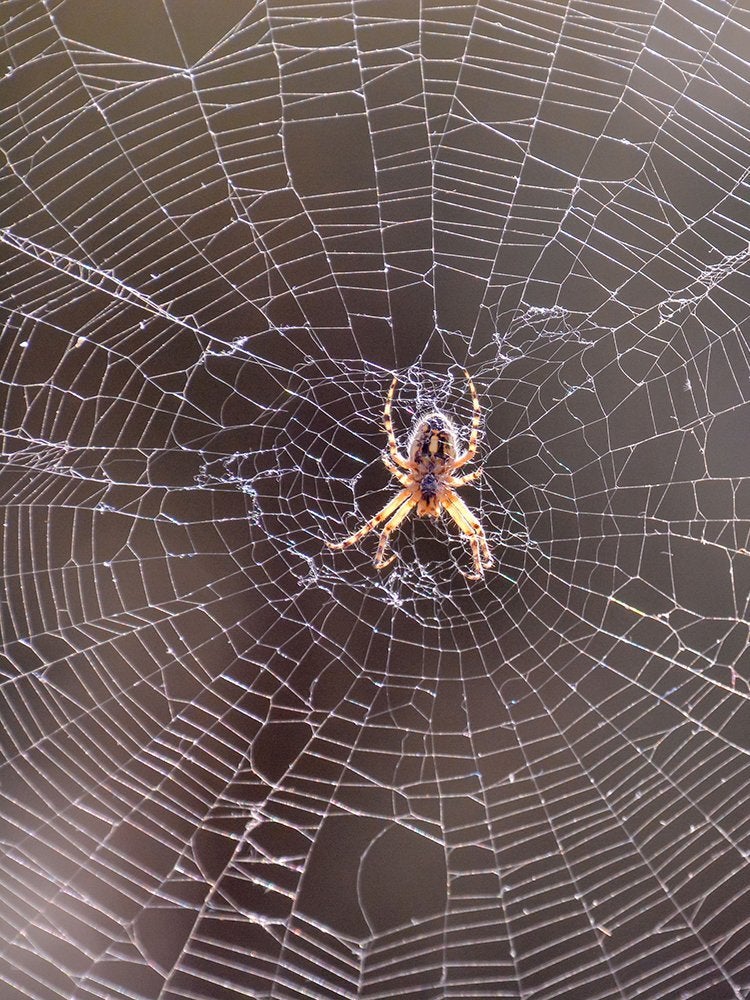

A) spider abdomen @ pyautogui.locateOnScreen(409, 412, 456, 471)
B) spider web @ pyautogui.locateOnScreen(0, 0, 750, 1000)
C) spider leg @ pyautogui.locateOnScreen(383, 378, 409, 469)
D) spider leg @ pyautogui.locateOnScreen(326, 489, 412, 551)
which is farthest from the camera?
spider web @ pyautogui.locateOnScreen(0, 0, 750, 1000)

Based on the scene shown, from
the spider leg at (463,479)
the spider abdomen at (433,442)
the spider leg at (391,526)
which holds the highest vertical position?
the spider abdomen at (433,442)

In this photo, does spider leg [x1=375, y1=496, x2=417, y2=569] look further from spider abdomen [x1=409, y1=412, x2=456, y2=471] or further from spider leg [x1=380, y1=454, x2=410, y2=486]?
spider abdomen [x1=409, y1=412, x2=456, y2=471]

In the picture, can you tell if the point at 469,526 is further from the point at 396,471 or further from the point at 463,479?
the point at 396,471

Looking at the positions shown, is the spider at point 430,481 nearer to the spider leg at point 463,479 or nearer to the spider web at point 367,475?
the spider leg at point 463,479

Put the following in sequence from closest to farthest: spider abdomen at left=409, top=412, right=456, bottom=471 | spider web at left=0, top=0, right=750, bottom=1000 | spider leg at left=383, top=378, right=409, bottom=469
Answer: spider abdomen at left=409, top=412, right=456, bottom=471 → spider leg at left=383, top=378, right=409, bottom=469 → spider web at left=0, top=0, right=750, bottom=1000

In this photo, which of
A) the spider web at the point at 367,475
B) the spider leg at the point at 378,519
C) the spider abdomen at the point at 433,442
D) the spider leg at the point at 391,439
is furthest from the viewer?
the spider web at the point at 367,475

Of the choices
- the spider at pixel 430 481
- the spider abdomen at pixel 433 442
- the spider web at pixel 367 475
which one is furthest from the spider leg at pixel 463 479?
the spider web at pixel 367 475

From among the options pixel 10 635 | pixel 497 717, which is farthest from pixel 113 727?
pixel 497 717

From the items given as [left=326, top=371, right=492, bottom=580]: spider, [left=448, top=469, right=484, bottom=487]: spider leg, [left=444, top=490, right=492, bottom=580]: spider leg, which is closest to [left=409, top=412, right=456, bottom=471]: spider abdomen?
[left=326, top=371, right=492, bottom=580]: spider
